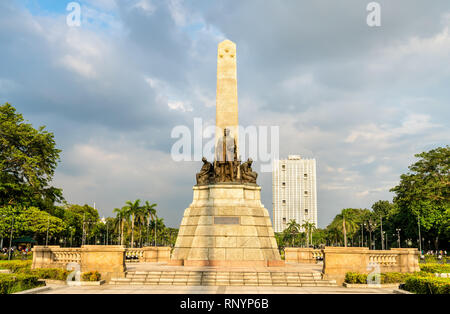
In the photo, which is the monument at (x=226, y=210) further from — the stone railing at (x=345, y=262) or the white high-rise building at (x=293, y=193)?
the white high-rise building at (x=293, y=193)

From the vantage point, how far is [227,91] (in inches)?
1038

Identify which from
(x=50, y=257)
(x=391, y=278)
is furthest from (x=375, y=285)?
(x=50, y=257)

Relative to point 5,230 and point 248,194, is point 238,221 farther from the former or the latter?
point 5,230

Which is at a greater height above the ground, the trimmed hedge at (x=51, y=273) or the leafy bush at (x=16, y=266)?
the trimmed hedge at (x=51, y=273)

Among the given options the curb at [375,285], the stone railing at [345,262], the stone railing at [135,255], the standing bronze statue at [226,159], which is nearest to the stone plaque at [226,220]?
the standing bronze statue at [226,159]

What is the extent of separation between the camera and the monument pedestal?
69.6 feet

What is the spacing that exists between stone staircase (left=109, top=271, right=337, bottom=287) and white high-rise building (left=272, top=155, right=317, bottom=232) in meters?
142

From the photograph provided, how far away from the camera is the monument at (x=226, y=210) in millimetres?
21359

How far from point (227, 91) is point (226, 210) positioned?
876cm

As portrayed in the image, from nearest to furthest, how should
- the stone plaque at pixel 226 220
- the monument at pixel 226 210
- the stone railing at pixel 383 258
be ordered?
the stone railing at pixel 383 258, the monument at pixel 226 210, the stone plaque at pixel 226 220

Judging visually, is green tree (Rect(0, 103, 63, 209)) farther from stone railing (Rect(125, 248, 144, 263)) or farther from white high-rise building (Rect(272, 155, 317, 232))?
white high-rise building (Rect(272, 155, 317, 232))

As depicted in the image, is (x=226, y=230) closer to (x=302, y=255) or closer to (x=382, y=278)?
(x=382, y=278)

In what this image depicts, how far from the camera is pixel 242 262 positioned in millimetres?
20906

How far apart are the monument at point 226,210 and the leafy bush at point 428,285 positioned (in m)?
8.59
